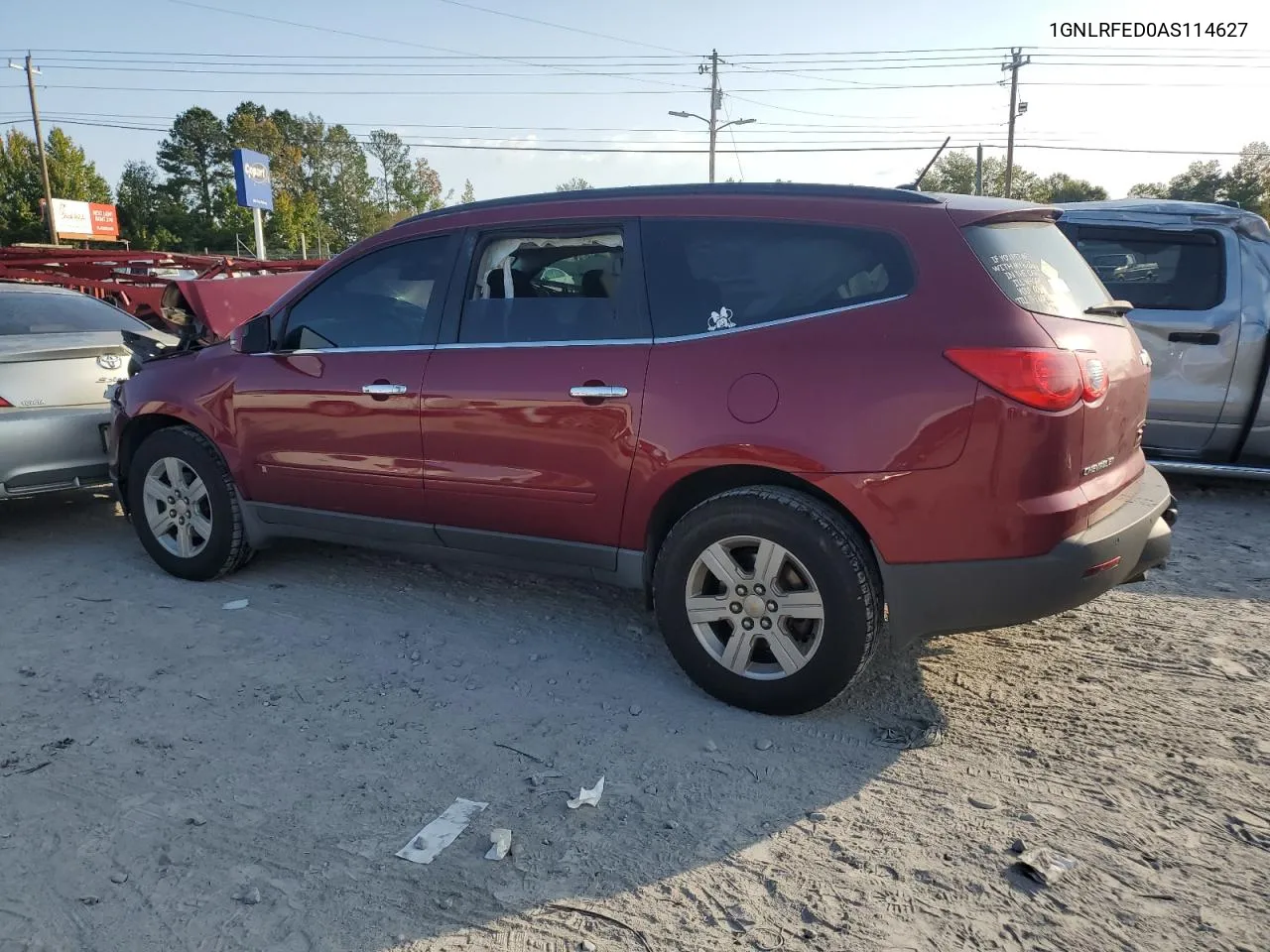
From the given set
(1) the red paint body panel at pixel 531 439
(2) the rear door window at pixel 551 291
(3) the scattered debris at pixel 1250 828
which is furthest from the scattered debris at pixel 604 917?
(2) the rear door window at pixel 551 291

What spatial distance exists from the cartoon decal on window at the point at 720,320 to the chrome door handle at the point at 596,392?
398 mm

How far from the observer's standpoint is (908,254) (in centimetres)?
310

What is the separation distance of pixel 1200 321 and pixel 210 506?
5.89 meters

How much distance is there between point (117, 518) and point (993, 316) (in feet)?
18.6

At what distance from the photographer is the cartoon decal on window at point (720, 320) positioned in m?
3.35

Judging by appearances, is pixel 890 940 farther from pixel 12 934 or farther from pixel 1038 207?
pixel 1038 207

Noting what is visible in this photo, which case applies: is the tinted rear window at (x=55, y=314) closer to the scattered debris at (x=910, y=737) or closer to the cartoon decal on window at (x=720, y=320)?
the cartoon decal on window at (x=720, y=320)

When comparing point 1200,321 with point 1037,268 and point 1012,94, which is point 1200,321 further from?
point 1012,94

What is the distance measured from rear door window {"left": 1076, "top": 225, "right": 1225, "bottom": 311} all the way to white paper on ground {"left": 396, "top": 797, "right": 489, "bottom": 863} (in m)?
5.28

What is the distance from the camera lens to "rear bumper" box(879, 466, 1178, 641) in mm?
2934

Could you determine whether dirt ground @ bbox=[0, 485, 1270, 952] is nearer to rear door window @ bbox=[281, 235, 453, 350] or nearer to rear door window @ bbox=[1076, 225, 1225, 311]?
rear door window @ bbox=[281, 235, 453, 350]

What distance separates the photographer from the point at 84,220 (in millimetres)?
59250

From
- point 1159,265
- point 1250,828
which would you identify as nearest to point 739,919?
point 1250,828

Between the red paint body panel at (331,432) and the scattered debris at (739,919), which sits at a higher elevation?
the red paint body panel at (331,432)
